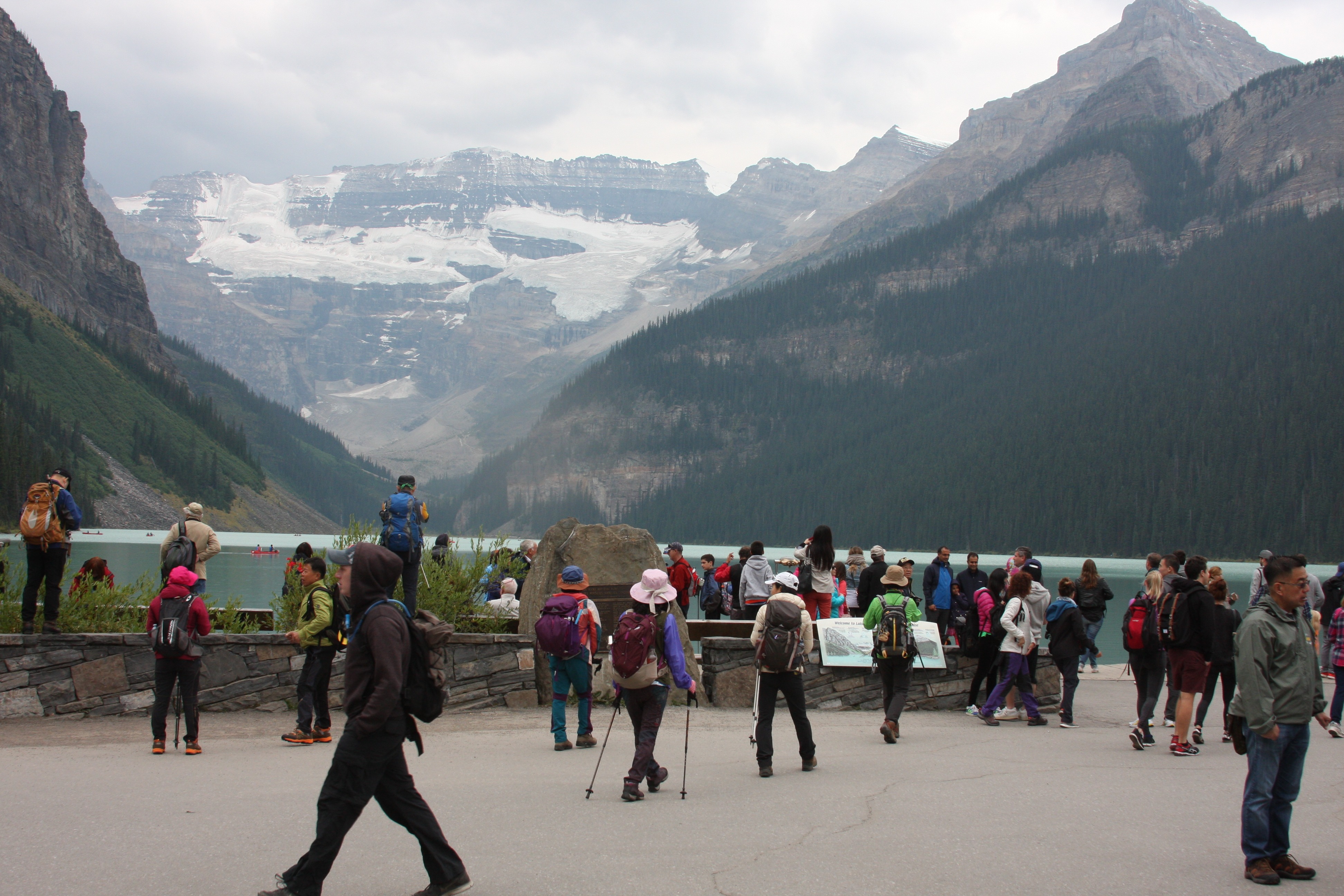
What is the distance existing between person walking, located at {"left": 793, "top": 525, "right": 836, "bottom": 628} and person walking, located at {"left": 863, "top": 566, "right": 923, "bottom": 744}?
270 centimetres

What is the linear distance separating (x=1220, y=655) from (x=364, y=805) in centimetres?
963

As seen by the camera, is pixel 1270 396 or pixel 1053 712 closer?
pixel 1053 712

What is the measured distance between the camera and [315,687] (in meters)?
11.4

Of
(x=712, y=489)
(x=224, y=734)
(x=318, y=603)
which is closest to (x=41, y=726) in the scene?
(x=224, y=734)

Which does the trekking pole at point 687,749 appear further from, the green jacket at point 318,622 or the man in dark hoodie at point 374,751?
the green jacket at point 318,622

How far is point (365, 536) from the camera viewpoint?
55.3ft

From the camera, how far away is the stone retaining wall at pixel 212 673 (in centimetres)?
1197

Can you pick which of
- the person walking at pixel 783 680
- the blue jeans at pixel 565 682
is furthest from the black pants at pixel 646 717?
the blue jeans at pixel 565 682

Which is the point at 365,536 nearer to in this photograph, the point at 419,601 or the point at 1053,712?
the point at 419,601

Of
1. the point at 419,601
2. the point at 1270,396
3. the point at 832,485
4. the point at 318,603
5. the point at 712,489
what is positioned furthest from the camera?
the point at 712,489

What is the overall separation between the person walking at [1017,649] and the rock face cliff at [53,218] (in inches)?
6309

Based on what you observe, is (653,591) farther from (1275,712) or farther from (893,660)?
(1275,712)

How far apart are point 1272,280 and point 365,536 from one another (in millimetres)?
162768

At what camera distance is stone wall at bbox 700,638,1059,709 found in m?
14.9
